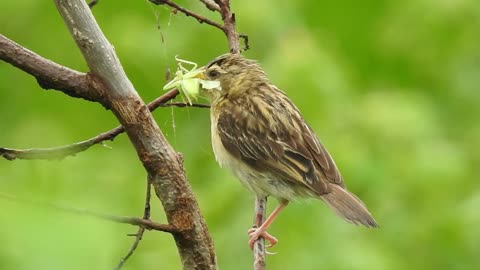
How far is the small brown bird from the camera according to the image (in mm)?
4539

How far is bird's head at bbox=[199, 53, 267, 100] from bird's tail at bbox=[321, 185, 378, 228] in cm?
75

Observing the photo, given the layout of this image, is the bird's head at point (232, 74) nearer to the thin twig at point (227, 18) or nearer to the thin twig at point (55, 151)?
the thin twig at point (227, 18)

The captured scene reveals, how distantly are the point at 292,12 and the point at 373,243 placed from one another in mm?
1817

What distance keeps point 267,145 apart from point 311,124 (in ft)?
2.02

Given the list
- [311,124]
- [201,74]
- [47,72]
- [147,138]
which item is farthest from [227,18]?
[47,72]

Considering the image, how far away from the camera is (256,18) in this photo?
5.82 metres

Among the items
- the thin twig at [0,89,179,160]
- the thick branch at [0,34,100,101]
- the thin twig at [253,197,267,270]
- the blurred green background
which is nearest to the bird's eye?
the blurred green background

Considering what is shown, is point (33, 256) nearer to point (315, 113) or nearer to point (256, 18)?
point (315, 113)

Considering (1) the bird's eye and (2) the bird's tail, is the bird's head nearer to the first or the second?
(1) the bird's eye

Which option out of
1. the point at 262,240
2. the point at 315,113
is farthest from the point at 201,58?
the point at 262,240

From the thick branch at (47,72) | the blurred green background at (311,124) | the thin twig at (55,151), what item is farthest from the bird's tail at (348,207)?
the thick branch at (47,72)

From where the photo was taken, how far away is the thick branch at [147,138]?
2.64m

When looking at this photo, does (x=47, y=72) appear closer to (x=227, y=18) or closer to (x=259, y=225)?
(x=227, y=18)

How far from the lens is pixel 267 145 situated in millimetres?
4684
